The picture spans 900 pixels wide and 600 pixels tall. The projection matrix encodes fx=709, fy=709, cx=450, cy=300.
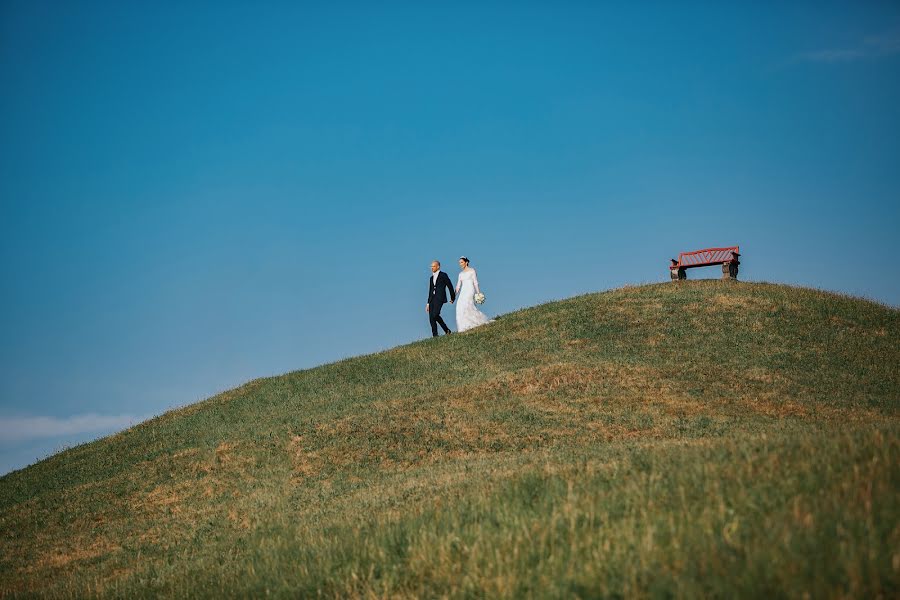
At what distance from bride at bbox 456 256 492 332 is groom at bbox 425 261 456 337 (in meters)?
0.56

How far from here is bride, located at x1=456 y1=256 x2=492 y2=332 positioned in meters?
32.5

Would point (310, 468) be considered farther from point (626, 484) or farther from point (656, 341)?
point (656, 341)

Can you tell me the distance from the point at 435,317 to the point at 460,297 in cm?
156

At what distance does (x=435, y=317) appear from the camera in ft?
110

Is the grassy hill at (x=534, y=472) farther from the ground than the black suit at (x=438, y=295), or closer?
closer

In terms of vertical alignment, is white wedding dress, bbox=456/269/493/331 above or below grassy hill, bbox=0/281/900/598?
above

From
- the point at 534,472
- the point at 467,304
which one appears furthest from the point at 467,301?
the point at 534,472

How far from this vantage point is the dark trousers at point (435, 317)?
33188 millimetres

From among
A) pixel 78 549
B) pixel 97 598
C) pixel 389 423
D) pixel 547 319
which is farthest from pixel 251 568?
pixel 547 319

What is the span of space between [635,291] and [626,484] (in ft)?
95.4

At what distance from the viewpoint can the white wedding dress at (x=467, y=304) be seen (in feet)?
107

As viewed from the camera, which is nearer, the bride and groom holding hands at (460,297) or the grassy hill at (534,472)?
the grassy hill at (534,472)

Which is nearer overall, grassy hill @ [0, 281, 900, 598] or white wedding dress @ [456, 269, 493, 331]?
grassy hill @ [0, 281, 900, 598]

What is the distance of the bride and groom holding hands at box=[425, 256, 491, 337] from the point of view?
1281 inches
